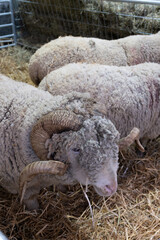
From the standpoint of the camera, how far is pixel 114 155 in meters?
1.98

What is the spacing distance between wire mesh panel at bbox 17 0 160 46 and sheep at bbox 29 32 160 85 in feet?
2.21

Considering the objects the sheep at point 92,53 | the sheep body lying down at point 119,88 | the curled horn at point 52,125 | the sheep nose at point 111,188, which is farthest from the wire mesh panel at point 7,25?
the sheep nose at point 111,188

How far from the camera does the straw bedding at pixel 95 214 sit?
93.5 inches

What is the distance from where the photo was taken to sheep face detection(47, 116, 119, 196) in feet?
6.13

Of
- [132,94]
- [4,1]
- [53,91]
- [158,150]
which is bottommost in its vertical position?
[158,150]

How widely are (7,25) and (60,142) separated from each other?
5.11 meters

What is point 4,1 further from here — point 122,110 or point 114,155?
point 114,155

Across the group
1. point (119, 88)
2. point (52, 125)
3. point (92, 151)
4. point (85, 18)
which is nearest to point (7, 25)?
point (85, 18)

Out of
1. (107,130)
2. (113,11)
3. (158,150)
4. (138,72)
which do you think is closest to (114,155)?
(107,130)

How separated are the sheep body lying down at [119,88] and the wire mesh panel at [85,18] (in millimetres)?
1645

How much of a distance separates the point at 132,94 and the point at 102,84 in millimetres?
361

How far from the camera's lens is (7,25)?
614cm

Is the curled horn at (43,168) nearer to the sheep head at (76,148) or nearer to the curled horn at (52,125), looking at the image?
the sheep head at (76,148)

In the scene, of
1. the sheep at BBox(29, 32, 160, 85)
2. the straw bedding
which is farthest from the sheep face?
the sheep at BBox(29, 32, 160, 85)
